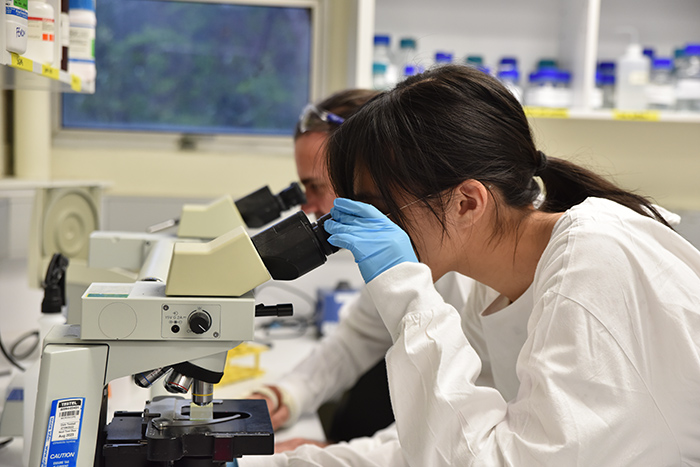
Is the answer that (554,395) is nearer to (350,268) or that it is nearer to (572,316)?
(572,316)

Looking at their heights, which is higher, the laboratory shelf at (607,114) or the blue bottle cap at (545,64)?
the blue bottle cap at (545,64)

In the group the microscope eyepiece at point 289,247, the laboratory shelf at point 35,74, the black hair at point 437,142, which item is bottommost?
the microscope eyepiece at point 289,247

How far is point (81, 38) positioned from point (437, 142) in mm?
925

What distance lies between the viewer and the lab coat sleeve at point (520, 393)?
0.78 metres

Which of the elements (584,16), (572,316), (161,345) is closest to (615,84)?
(584,16)

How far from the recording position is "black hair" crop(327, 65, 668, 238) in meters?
0.95

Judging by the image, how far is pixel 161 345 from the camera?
2.55 ft

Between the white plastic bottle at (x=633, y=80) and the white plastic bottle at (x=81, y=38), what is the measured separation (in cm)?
164

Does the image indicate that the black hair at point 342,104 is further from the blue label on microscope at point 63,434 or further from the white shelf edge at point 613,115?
the blue label on microscope at point 63,434

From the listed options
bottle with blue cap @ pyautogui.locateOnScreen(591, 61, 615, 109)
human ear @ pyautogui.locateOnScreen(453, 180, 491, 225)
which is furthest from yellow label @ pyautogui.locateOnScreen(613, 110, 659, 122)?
human ear @ pyautogui.locateOnScreen(453, 180, 491, 225)

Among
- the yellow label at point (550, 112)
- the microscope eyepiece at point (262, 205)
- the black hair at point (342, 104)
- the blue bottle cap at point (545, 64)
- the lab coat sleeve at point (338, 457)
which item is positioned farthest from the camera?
the blue bottle cap at point (545, 64)

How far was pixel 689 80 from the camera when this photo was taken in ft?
7.06

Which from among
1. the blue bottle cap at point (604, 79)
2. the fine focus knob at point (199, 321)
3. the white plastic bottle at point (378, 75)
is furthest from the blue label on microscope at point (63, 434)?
the blue bottle cap at point (604, 79)

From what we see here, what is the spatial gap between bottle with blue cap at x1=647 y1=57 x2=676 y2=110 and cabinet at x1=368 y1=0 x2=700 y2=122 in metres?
0.21
